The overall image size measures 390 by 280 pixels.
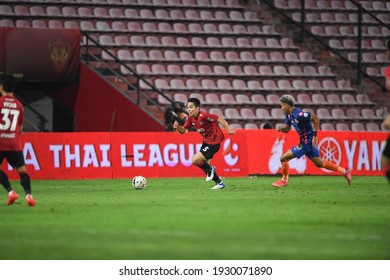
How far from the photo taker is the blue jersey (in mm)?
20594

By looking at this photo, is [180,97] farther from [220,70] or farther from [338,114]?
[338,114]

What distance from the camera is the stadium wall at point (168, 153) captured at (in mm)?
26266

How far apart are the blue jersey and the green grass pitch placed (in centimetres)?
200

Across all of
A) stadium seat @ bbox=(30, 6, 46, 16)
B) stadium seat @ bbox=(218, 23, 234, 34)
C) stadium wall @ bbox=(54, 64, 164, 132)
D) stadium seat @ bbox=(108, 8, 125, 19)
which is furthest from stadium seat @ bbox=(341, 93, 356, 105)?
stadium seat @ bbox=(30, 6, 46, 16)

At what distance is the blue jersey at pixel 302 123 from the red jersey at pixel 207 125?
164cm

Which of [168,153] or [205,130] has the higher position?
[205,130]

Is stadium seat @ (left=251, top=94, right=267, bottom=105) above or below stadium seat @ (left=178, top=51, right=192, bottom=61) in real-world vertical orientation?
below

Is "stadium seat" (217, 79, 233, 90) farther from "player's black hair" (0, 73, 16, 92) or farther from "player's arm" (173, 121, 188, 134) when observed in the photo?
"player's black hair" (0, 73, 16, 92)

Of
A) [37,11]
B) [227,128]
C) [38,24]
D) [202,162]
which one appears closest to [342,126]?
[38,24]

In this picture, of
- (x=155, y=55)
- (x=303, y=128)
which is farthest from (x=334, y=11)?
(x=303, y=128)

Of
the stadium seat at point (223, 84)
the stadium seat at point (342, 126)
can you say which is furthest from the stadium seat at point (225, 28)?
the stadium seat at point (342, 126)

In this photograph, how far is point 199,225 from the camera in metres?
11.9

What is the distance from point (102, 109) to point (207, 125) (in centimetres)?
1001

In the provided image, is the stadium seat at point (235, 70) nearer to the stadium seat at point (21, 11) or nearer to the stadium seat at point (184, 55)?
the stadium seat at point (184, 55)
